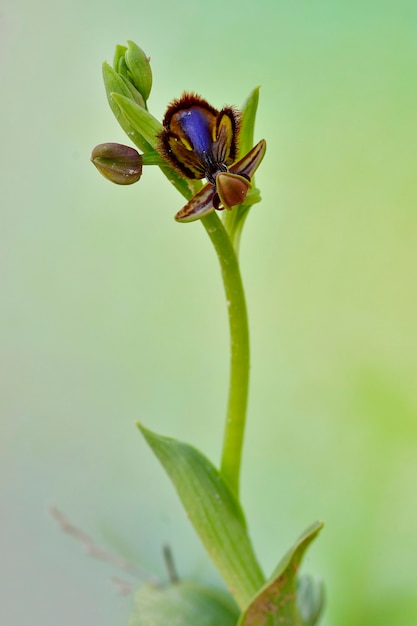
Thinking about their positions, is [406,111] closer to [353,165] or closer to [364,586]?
[353,165]

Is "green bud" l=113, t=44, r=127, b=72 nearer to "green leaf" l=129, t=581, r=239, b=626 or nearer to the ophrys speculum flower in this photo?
the ophrys speculum flower

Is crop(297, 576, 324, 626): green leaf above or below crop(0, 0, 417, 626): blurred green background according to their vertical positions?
below

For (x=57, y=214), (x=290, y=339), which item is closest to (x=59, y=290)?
(x=57, y=214)

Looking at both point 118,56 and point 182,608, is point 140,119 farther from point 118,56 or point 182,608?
point 182,608

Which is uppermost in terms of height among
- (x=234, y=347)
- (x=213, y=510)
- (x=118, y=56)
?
(x=118, y=56)

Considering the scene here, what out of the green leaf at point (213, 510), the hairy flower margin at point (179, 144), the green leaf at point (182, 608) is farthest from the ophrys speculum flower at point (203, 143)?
the green leaf at point (182, 608)

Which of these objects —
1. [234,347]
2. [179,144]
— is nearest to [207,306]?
[234,347]

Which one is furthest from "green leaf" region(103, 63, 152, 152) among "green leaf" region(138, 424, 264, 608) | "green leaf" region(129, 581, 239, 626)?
"green leaf" region(129, 581, 239, 626)
